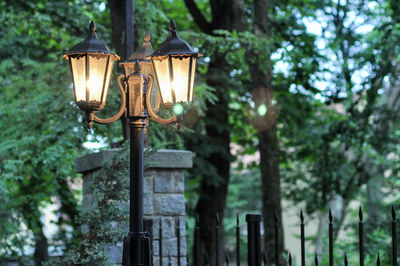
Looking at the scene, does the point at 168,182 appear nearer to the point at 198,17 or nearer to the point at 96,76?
the point at 96,76

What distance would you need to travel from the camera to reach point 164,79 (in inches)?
158

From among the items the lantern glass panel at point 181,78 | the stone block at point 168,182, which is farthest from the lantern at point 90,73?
the stone block at point 168,182

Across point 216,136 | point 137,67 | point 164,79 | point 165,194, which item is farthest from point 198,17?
point 164,79

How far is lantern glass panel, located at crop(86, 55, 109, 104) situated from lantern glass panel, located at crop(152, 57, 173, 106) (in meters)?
0.37

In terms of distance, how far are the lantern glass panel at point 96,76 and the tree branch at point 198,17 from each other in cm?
844

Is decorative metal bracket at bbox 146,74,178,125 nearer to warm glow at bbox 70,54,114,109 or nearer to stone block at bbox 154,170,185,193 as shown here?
warm glow at bbox 70,54,114,109

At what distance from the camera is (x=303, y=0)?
42.5 feet

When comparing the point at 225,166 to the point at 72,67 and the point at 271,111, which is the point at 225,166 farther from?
the point at 72,67

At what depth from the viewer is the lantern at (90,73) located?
158 inches

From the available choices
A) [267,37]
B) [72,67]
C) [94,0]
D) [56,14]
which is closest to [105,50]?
[72,67]

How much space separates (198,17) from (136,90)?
28.5 ft

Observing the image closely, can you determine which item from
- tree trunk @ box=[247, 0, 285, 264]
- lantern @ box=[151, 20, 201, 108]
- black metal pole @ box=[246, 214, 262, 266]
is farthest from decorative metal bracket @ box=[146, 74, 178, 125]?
tree trunk @ box=[247, 0, 285, 264]

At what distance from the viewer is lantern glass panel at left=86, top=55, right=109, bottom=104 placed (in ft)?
13.2

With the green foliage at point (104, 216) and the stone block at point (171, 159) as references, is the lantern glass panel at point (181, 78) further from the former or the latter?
the stone block at point (171, 159)
